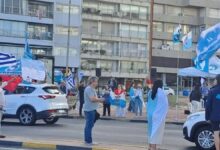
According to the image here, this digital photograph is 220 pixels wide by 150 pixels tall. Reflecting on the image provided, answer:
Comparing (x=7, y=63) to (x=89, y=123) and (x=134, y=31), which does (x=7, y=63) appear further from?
(x=134, y=31)

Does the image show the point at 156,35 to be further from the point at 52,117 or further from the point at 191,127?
the point at 191,127

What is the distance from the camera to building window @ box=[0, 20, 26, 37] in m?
72.2

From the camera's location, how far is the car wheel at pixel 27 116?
21.7 meters

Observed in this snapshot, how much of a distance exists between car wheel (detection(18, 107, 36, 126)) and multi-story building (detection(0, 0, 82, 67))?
5000 cm

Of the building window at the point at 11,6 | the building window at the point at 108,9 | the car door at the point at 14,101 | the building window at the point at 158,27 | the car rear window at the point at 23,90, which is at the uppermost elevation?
the building window at the point at 108,9

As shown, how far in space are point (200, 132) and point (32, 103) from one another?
8.91 metres

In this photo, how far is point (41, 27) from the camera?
76562mm

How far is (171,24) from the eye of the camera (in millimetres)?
93125

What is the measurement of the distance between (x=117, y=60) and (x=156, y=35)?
992 centimetres

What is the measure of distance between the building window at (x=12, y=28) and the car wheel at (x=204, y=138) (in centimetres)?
5998

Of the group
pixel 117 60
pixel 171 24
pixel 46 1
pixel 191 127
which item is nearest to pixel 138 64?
pixel 117 60

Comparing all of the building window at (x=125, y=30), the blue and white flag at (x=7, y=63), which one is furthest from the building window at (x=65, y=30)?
the blue and white flag at (x=7, y=63)

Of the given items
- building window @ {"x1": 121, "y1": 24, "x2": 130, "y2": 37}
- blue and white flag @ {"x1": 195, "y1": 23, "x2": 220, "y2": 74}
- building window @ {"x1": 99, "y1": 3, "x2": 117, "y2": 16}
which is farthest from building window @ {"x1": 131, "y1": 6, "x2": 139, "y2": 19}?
blue and white flag @ {"x1": 195, "y1": 23, "x2": 220, "y2": 74}

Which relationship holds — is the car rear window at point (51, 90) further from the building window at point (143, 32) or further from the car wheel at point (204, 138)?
the building window at point (143, 32)
